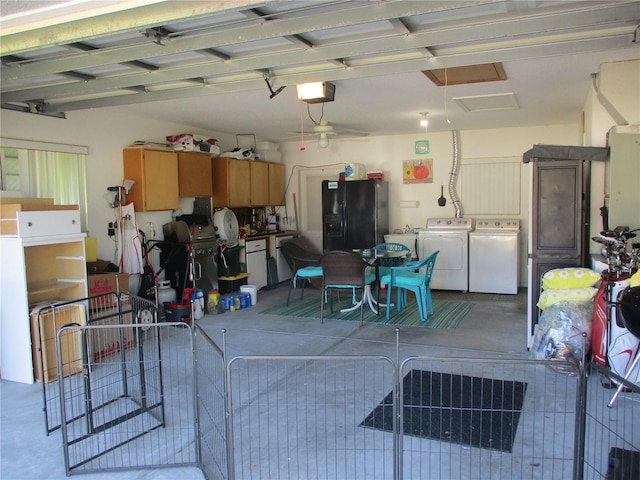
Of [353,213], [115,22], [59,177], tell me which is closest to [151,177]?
[59,177]

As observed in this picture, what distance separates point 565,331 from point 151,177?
4913 mm

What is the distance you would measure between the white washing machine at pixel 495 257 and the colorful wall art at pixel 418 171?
129cm

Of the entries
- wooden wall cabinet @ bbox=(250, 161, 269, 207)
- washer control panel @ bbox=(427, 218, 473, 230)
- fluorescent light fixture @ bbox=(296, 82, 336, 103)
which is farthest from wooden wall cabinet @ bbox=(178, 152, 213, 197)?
washer control panel @ bbox=(427, 218, 473, 230)

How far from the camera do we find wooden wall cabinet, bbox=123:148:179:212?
6250 mm

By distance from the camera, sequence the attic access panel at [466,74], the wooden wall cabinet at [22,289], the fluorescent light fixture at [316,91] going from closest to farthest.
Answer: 1. the wooden wall cabinet at [22,289]
2. the attic access panel at [466,74]
3. the fluorescent light fixture at [316,91]

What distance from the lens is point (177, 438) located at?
3217 mm

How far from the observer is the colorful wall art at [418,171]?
8602 mm

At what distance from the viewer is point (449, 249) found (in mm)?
7922

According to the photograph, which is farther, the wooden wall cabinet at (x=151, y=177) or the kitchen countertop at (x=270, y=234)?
the kitchen countertop at (x=270, y=234)

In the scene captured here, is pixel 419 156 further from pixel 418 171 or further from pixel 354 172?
pixel 354 172

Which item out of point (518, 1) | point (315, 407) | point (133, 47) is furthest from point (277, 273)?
point (518, 1)

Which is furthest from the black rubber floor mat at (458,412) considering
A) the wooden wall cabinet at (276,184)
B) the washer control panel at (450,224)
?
the wooden wall cabinet at (276,184)

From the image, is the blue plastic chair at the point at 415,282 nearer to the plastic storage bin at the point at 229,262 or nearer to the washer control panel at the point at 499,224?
the washer control panel at the point at 499,224

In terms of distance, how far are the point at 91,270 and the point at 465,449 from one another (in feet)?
13.9
